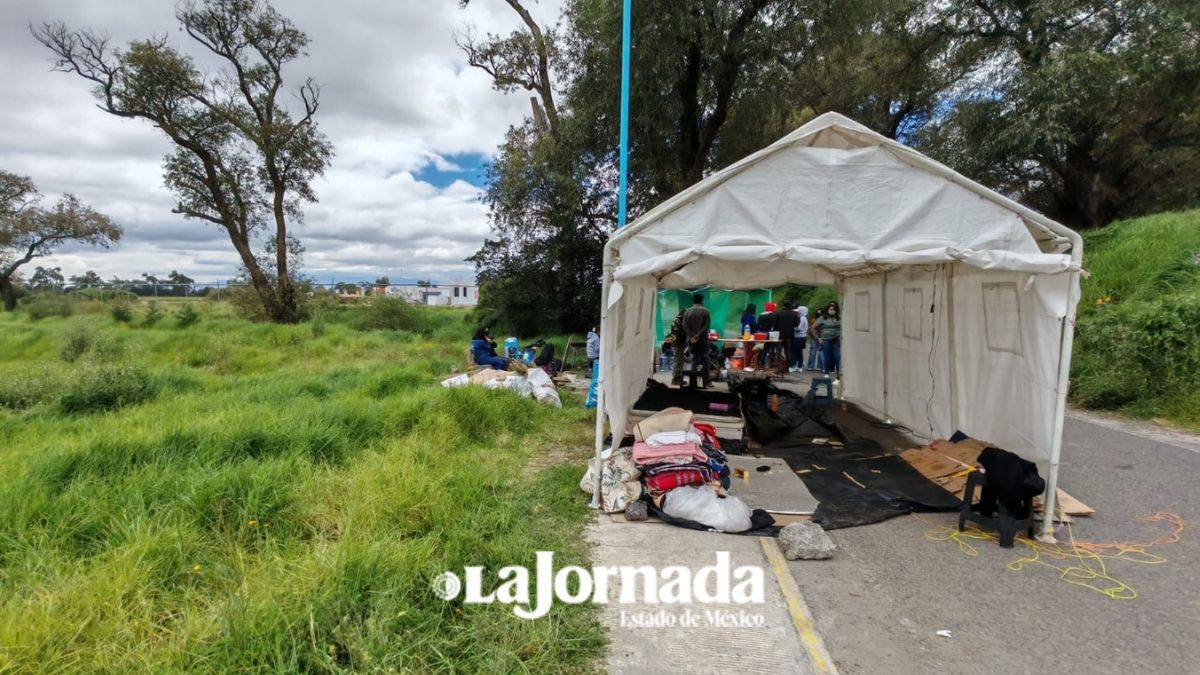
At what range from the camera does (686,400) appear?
25.1ft

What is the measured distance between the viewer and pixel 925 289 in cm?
626

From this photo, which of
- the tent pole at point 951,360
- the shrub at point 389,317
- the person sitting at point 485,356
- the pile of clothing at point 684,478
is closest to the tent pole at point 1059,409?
the tent pole at point 951,360

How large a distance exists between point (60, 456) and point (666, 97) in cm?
1186

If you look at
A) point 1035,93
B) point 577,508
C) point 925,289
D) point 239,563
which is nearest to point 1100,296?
point 1035,93

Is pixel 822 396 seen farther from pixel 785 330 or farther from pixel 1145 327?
pixel 1145 327

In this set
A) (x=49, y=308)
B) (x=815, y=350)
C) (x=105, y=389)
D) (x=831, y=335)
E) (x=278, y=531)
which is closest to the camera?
(x=278, y=531)

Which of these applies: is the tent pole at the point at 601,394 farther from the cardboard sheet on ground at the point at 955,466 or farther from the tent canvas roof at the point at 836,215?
the cardboard sheet on ground at the point at 955,466

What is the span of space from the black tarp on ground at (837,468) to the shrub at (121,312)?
94.4 ft

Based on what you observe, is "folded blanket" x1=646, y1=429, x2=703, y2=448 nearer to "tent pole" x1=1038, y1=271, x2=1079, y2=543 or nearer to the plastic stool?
"tent pole" x1=1038, y1=271, x2=1079, y2=543

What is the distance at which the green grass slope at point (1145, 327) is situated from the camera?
744 cm

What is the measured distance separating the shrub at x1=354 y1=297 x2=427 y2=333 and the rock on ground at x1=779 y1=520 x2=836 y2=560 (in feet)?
66.0

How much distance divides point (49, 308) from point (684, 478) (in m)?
36.5

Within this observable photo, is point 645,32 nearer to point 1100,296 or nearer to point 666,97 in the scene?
point 666,97

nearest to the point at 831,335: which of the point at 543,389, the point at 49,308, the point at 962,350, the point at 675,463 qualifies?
the point at 962,350
